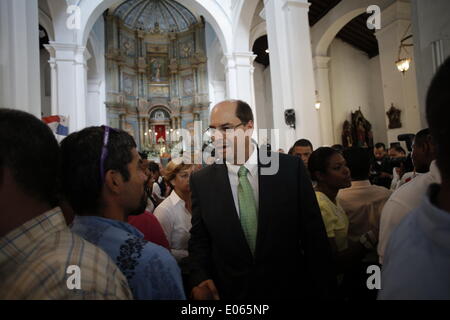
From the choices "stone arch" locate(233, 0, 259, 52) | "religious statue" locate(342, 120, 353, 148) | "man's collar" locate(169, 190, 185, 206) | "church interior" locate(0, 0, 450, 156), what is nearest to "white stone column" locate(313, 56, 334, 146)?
"church interior" locate(0, 0, 450, 156)

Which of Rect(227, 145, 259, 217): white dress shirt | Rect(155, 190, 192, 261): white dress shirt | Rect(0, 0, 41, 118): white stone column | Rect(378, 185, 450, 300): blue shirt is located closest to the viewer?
Rect(378, 185, 450, 300): blue shirt

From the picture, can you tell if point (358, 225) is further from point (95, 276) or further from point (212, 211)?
point (95, 276)

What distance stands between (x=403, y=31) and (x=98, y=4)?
986 centimetres

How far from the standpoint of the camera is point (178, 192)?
8.69 feet

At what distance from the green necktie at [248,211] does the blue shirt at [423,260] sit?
3.16 feet

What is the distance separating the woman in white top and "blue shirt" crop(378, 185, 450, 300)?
5.87ft

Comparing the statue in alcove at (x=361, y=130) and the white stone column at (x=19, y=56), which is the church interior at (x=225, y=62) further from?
the statue in alcove at (x=361, y=130)

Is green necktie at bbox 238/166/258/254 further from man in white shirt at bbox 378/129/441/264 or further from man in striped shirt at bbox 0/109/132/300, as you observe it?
man in striped shirt at bbox 0/109/132/300

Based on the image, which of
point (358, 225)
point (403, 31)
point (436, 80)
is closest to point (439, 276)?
point (436, 80)

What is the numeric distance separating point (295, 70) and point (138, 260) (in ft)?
19.4

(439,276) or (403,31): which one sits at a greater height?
(403,31)

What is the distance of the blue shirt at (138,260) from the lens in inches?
40.6

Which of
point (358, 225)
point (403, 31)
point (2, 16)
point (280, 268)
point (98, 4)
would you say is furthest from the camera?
point (98, 4)

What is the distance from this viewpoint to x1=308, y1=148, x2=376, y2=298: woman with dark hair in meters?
1.92
